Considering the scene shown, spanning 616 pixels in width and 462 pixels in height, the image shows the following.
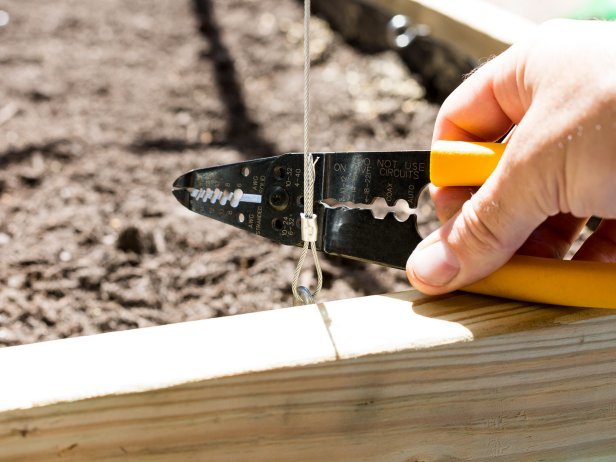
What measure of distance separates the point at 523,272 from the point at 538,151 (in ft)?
0.63

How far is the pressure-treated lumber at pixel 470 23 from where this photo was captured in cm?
222

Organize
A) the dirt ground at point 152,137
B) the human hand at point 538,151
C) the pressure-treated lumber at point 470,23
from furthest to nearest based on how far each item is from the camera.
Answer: the pressure-treated lumber at point 470,23, the dirt ground at point 152,137, the human hand at point 538,151

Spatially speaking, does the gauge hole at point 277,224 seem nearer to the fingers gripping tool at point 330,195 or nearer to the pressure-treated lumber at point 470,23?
the fingers gripping tool at point 330,195

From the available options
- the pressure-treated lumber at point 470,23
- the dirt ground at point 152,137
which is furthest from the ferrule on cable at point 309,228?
the pressure-treated lumber at point 470,23

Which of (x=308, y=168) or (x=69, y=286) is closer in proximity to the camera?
(x=308, y=168)

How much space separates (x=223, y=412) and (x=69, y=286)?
0.98 meters

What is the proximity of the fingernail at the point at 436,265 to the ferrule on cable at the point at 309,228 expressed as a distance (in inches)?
6.0

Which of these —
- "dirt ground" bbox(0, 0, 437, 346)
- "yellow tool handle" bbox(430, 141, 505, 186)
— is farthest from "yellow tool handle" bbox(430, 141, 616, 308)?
"dirt ground" bbox(0, 0, 437, 346)

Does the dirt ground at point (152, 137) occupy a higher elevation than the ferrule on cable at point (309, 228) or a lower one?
lower

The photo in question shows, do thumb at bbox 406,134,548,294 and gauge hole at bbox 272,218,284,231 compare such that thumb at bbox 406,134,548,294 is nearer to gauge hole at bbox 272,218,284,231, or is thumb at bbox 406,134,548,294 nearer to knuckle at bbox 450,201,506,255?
knuckle at bbox 450,201,506,255

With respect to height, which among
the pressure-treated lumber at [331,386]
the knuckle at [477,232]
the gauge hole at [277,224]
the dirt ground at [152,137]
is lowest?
the dirt ground at [152,137]

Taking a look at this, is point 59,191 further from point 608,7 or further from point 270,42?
point 608,7

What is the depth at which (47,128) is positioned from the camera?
235 centimetres

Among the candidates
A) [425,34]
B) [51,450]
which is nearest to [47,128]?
[425,34]
